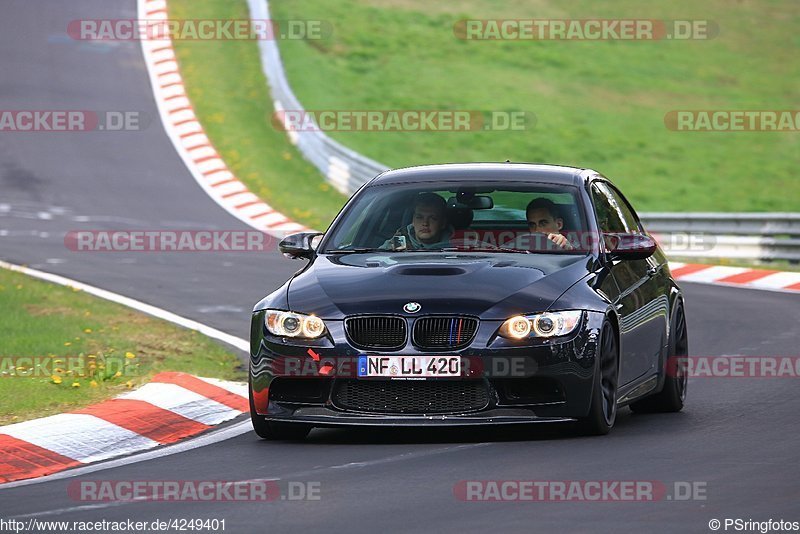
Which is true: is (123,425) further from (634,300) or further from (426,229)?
(634,300)

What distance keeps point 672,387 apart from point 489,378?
221cm

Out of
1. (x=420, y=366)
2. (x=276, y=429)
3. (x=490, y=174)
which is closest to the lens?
(x=420, y=366)

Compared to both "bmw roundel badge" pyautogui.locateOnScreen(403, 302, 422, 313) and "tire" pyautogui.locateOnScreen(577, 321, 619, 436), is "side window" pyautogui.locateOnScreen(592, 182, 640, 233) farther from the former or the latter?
"bmw roundel badge" pyautogui.locateOnScreen(403, 302, 422, 313)

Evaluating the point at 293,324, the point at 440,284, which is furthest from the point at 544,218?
the point at 293,324

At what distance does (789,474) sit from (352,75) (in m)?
32.6

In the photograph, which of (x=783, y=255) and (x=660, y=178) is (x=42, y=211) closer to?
(x=783, y=255)

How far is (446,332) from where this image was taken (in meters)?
8.99

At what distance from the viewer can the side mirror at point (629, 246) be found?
9992 mm

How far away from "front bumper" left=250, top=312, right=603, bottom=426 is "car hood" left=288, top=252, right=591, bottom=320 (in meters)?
0.17

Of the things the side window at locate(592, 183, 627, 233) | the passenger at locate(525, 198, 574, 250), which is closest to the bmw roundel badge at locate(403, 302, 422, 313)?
the passenger at locate(525, 198, 574, 250)

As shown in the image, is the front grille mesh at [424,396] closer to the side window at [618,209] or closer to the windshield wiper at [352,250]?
the windshield wiper at [352,250]

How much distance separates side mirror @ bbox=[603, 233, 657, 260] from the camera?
32.8ft

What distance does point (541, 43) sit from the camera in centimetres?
4581

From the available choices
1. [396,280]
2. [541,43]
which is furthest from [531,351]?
[541,43]
